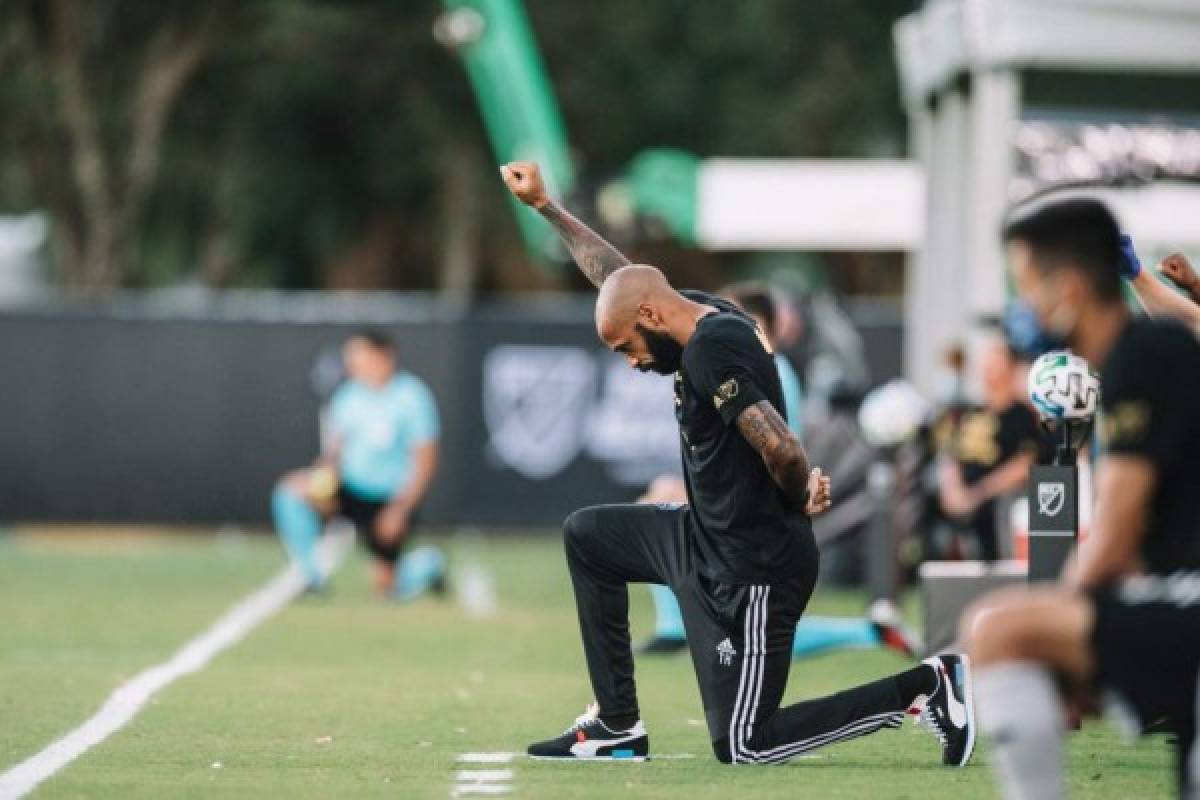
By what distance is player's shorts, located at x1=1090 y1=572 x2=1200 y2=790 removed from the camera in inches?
229

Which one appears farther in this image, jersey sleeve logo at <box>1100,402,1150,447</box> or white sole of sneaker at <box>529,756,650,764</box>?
white sole of sneaker at <box>529,756,650,764</box>

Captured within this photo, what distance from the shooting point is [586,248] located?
9344 millimetres

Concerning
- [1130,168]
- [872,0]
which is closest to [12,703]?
[1130,168]

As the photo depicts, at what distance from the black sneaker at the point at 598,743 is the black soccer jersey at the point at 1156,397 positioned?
3497 mm

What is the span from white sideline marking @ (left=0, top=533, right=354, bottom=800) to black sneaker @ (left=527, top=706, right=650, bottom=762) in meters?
1.71

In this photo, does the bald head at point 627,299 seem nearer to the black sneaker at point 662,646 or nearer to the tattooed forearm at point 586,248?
the tattooed forearm at point 586,248

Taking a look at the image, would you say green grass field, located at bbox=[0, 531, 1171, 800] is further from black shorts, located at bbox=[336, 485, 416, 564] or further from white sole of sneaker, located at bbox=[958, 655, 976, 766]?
black shorts, located at bbox=[336, 485, 416, 564]

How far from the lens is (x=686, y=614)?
868cm

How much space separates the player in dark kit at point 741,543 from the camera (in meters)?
8.29

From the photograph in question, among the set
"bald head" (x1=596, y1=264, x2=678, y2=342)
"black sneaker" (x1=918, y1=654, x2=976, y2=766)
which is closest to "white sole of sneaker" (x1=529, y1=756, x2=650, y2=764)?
"black sneaker" (x1=918, y1=654, x2=976, y2=766)

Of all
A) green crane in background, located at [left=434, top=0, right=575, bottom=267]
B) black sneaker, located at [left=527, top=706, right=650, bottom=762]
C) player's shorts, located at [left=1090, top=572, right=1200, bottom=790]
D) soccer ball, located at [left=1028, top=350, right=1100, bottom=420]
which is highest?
green crane in background, located at [left=434, top=0, right=575, bottom=267]

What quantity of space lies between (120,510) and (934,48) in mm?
10842

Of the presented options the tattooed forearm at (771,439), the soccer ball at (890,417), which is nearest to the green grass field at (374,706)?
the tattooed forearm at (771,439)

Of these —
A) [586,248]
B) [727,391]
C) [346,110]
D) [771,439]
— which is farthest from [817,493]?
[346,110]
